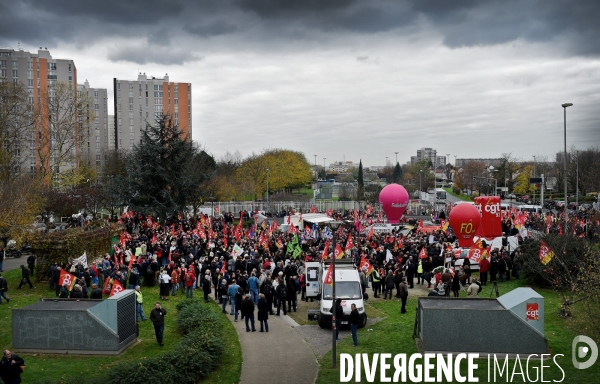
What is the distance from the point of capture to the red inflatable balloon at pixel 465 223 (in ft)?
113

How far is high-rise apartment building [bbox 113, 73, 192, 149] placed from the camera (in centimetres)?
11466

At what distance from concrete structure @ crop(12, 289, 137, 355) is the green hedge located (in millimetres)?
2447

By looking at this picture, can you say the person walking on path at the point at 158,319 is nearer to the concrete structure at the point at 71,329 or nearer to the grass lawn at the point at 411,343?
the concrete structure at the point at 71,329

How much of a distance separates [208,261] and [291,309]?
531 centimetres

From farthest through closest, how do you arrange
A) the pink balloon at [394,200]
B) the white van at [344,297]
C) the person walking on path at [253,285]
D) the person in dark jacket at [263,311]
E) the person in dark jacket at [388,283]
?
1. the pink balloon at [394,200]
2. the person in dark jacket at [388,283]
3. the person walking on path at [253,285]
4. the white van at [344,297]
5. the person in dark jacket at [263,311]

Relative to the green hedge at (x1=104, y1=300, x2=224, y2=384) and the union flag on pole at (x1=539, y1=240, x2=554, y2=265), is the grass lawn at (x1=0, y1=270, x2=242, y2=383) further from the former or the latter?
the union flag on pole at (x1=539, y1=240, x2=554, y2=265)

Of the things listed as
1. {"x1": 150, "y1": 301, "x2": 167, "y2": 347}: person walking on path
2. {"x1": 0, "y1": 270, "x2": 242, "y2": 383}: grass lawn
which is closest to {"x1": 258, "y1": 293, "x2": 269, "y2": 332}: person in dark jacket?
{"x1": 0, "y1": 270, "x2": 242, "y2": 383}: grass lawn

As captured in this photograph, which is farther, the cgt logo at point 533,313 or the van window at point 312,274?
the van window at point 312,274

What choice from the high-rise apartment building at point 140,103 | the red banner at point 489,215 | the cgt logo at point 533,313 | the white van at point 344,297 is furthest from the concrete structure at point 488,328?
Answer: the high-rise apartment building at point 140,103

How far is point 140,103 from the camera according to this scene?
4540 inches

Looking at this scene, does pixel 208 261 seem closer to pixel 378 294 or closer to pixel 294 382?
pixel 378 294

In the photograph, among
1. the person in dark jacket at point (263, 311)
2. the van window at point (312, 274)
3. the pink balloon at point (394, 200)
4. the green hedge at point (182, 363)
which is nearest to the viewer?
the green hedge at point (182, 363)

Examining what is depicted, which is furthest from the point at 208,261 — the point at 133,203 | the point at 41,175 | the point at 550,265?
the point at 41,175

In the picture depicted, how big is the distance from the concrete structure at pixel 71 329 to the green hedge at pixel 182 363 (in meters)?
2.45
